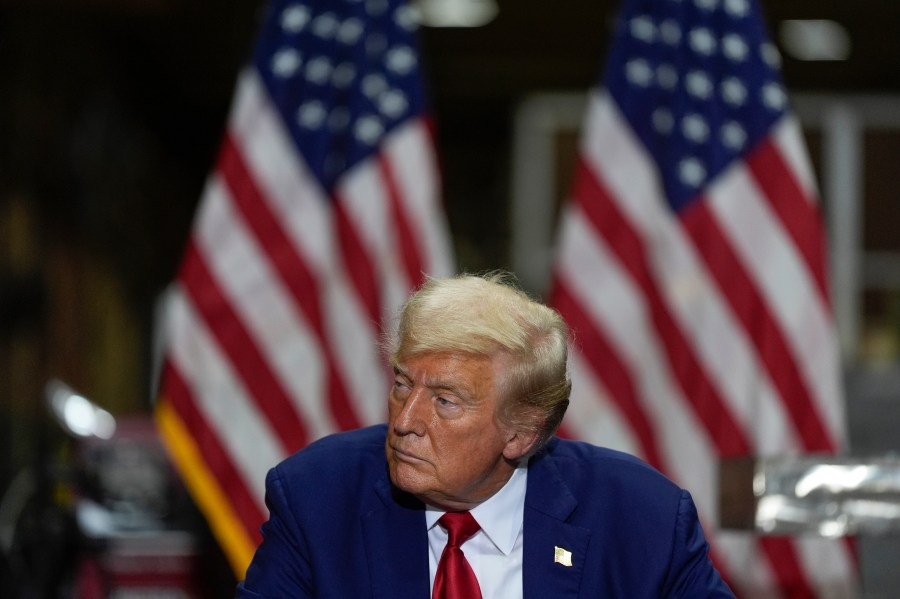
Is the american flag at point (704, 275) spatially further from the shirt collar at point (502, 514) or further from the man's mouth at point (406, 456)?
the man's mouth at point (406, 456)

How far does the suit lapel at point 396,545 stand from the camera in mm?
2119

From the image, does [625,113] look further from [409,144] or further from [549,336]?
[549,336]

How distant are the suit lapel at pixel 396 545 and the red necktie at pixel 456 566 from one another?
32 mm

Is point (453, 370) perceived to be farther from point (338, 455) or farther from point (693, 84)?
point (693, 84)

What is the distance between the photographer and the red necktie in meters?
2.09

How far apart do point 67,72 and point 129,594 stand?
5.73 meters

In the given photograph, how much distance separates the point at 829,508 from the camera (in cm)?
279

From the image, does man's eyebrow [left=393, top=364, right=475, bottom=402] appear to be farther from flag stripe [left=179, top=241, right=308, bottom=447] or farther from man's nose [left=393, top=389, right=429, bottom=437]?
flag stripe [left=179, top=241, right=308, bottom=447]

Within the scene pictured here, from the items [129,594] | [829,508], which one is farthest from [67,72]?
[829,508]

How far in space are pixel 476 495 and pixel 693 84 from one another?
2104 mm

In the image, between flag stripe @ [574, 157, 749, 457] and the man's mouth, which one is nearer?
the man's mouth

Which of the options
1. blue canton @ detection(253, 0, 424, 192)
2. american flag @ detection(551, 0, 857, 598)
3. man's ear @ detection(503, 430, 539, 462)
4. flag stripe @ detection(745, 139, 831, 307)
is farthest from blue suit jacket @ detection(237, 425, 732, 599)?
blue canton @ detection(253, 0, 424, 192)

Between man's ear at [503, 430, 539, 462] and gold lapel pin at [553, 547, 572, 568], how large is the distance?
16 cm

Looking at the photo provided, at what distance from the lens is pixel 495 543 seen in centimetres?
216
